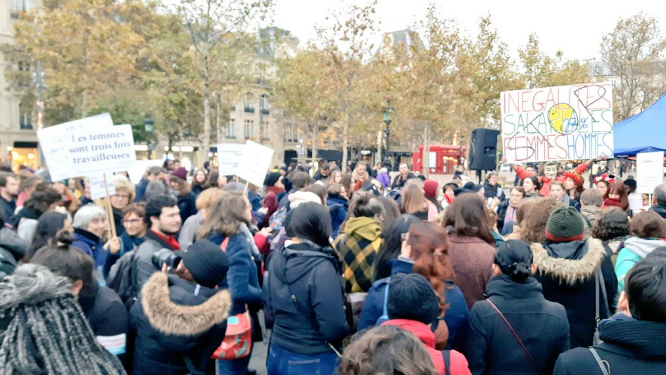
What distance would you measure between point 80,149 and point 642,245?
223 inches

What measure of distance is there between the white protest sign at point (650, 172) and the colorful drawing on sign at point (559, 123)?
1.97 ft

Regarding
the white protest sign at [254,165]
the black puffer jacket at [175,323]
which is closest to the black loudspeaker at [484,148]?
the white protest sign at [254,165]

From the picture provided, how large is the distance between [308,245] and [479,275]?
1.33 m

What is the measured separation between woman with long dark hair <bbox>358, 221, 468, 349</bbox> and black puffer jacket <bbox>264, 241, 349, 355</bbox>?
0.22 m

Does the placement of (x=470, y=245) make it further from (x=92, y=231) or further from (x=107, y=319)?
(x=92, y=231)

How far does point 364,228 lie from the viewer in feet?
15.0

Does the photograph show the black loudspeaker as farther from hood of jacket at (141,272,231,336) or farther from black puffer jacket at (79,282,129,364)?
black puffer jacket at (79,282,129,364)

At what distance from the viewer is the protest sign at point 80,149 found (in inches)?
246

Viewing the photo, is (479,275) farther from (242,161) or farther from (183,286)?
(242,161)

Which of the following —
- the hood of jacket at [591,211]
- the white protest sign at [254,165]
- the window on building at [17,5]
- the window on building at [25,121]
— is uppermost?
the window on building at [17,5]

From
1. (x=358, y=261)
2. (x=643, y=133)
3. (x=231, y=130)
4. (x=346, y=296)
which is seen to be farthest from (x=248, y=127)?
(x=346, y=296)

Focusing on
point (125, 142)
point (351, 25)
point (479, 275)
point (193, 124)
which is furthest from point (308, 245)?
point (193, 124)

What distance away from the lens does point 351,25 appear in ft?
91.8

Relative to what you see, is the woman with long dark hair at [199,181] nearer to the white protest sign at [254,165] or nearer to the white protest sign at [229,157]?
the white protest sign at [229,157]
